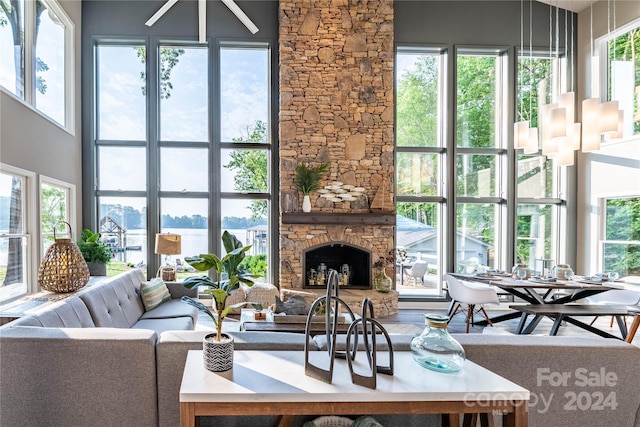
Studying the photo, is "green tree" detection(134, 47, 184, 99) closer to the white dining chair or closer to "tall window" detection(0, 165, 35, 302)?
"tall window" detection(0, 165, 35, 302)

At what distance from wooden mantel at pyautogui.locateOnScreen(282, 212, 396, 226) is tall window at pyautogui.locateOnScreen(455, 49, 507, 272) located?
4.78 feet

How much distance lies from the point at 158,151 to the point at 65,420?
4743 millimetres

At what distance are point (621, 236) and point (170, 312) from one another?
257 inches

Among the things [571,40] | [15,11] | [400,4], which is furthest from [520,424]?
[571,40]

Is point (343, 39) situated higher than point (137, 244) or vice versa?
point (343, 39)

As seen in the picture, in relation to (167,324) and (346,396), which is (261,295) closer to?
(167,324)

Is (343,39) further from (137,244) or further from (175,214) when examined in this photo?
(137,244)

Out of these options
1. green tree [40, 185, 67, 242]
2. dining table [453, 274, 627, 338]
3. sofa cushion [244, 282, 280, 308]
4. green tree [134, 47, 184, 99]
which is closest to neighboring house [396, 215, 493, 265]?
dining table [453, 274, 627, 338]

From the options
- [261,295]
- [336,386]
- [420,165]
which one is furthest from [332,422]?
[420,165]

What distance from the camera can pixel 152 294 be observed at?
3.89 m

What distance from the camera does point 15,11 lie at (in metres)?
3.93

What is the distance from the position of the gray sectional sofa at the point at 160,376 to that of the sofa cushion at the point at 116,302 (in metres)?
0.97

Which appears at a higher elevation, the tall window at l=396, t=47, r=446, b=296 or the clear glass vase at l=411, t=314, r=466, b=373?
the tall window at l=396, t=47, r=446, b=296

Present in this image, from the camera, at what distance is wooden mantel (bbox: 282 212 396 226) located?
17.9ft
